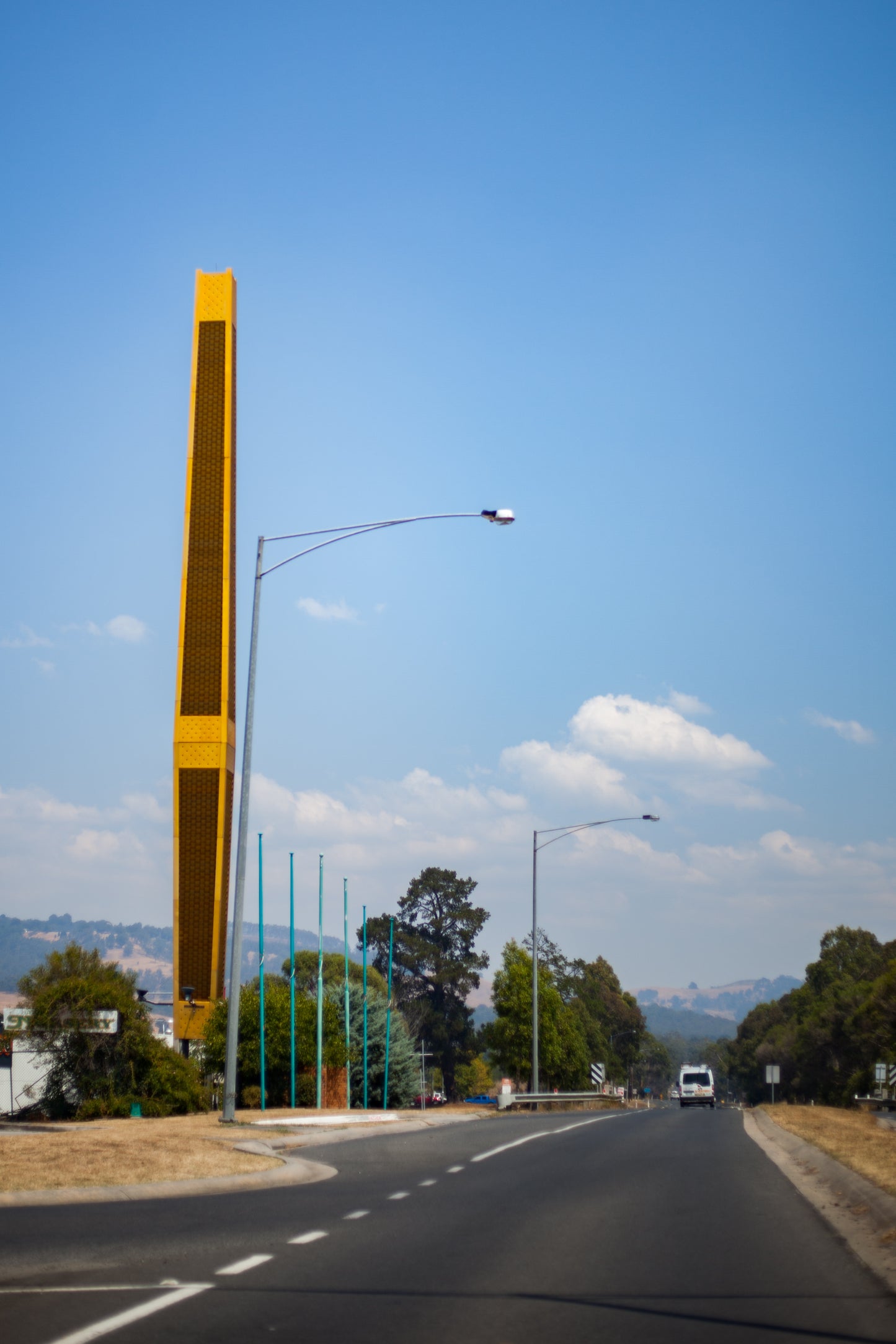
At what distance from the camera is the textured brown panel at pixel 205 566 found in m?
50.1

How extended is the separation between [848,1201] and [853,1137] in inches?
430

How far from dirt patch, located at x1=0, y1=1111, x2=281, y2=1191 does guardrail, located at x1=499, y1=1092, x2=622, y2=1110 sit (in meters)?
24.6

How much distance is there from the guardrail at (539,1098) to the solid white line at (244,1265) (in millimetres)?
35104

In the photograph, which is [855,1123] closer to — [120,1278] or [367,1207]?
[367,1207]

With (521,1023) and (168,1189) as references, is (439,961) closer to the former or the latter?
(521,1023)

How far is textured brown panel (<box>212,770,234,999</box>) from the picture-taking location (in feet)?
162

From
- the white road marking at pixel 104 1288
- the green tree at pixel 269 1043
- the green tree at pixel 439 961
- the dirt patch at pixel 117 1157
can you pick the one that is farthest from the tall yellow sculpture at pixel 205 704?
the green tree at pixel 439 961

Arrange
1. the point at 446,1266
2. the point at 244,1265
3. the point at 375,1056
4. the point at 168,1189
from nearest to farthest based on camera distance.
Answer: the point at 244,1265
the point at 446,1266
the point at 168,1189
the point at 375,1056

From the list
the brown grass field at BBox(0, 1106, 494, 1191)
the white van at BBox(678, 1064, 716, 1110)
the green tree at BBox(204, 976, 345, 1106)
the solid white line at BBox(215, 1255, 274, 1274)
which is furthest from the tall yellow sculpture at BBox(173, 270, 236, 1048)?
the solid white line at BBox(215, 1255, 274, 1274)

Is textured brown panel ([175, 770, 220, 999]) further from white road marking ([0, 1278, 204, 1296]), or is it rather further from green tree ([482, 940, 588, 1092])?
white road marking ([0, 1278, 204, 1296])

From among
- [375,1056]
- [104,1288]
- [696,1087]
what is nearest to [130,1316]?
[104,1288]

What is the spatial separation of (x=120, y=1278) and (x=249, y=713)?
15952mm

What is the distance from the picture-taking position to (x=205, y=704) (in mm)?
49875

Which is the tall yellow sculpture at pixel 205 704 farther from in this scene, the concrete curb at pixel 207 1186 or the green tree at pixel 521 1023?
the concrete curb at pixel 207 1186
